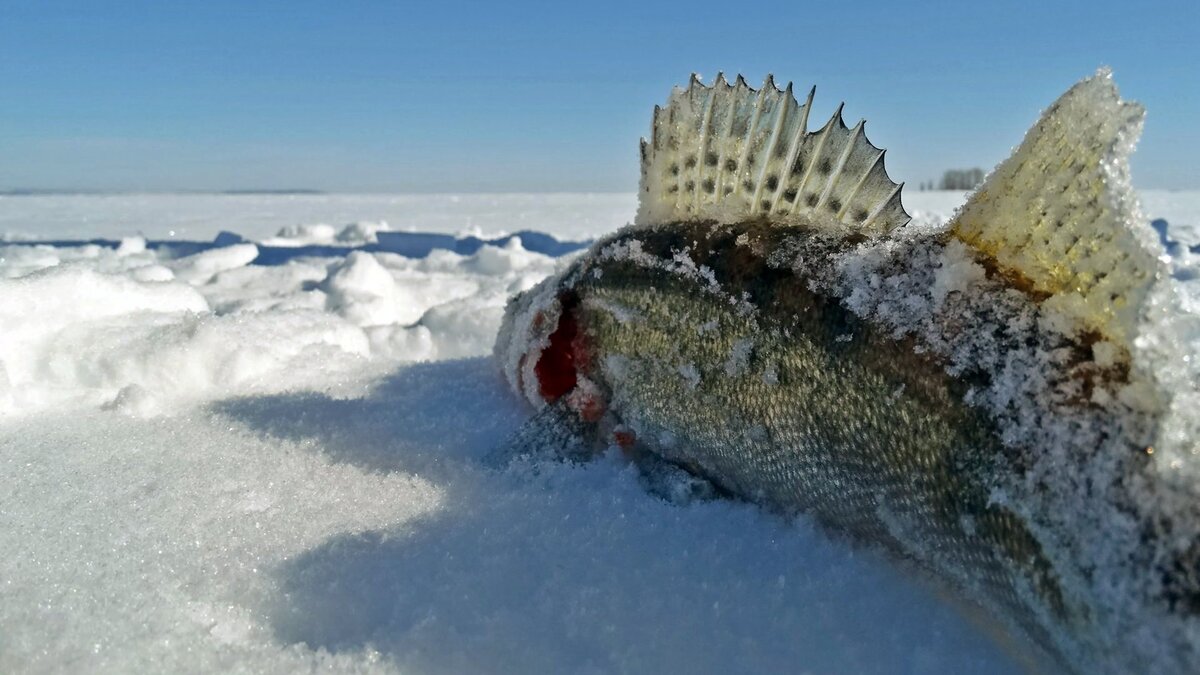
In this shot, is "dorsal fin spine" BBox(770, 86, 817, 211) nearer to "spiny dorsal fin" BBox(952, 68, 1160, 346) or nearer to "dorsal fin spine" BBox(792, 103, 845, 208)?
"dorsal fin spine" BBox(792, 103, 845, 208)

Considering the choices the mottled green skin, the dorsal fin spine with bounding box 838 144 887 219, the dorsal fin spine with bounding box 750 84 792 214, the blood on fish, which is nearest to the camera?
the mottled green skin

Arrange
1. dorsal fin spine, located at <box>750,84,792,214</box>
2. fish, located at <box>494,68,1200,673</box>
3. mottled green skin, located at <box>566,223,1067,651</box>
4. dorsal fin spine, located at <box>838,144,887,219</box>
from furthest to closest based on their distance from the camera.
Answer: dorsal fin spine, located at <box>750,84,792,214</box>, dorsal fin spine, located at <box>838,144,887,219</box>, mottled green skin, located at <box>566,223,1067,651</box>, fish, located at <box>494,68,1200,673</box>

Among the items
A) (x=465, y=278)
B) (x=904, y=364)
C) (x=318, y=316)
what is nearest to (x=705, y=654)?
(x=904, y=364)

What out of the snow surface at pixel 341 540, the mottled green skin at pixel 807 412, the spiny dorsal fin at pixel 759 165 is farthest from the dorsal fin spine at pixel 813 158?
Result: the snow surface at pixel 341 540

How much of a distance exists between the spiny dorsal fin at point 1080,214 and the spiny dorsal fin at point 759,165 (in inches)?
18.3

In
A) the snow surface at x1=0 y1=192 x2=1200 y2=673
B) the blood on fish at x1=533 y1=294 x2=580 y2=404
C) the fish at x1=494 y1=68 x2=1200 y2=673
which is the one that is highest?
the fish at x1=494 y1=68 x2=1200 y2=673

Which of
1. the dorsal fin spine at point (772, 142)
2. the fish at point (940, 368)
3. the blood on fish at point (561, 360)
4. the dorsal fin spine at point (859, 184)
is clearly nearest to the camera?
the fish at point (940, 368)

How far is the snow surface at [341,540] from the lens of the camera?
1280 millimetres

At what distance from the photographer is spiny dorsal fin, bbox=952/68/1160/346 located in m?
1.13

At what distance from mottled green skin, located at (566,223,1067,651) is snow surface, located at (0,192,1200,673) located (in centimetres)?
10

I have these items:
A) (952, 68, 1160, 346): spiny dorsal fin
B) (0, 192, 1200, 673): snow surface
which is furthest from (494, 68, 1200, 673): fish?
(0, 192, 1200, 673): snow surface

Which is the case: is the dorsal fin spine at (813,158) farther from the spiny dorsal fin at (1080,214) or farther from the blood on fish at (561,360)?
the blood on fish at (561,360)

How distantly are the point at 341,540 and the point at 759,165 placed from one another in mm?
1277

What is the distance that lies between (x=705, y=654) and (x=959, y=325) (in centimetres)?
67
